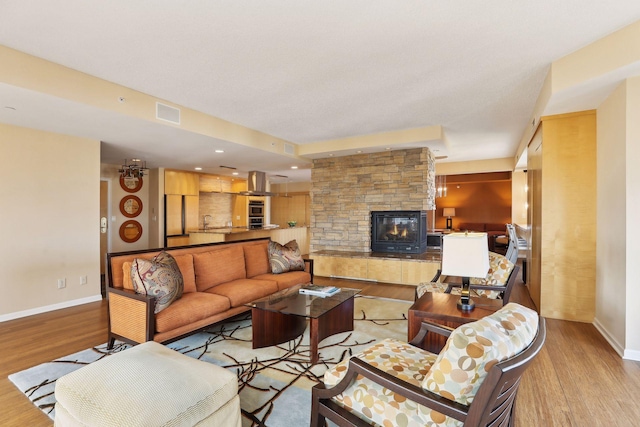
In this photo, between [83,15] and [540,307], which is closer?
[83,15]

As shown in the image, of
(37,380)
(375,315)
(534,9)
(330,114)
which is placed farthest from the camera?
(330,114)

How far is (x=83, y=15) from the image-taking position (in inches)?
88.5

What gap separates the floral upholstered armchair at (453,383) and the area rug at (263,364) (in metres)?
0.57

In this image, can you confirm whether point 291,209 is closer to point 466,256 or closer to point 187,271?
point 187,271

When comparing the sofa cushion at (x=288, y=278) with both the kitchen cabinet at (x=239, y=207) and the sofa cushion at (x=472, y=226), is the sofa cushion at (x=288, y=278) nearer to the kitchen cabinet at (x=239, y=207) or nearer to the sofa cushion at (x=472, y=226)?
the kitchen cabinet at (x=239, y=207)

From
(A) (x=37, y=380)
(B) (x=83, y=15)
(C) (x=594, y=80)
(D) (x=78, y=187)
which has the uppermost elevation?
(B) (x=83, y=15)

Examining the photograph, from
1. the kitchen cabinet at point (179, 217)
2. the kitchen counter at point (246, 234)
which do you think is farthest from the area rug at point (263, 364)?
the kitchen cabinet at point (179, 217)

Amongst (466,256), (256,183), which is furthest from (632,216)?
(256,183)

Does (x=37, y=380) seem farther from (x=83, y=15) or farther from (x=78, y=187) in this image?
(x=78, y=187)

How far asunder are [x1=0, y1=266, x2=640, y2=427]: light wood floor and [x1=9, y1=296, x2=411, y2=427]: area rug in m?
0.16

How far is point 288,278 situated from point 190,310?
1.45 m

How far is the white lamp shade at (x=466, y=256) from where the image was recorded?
2.17 metres

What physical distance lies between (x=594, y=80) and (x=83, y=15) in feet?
13.3

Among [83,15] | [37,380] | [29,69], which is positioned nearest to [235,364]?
[37,380]
